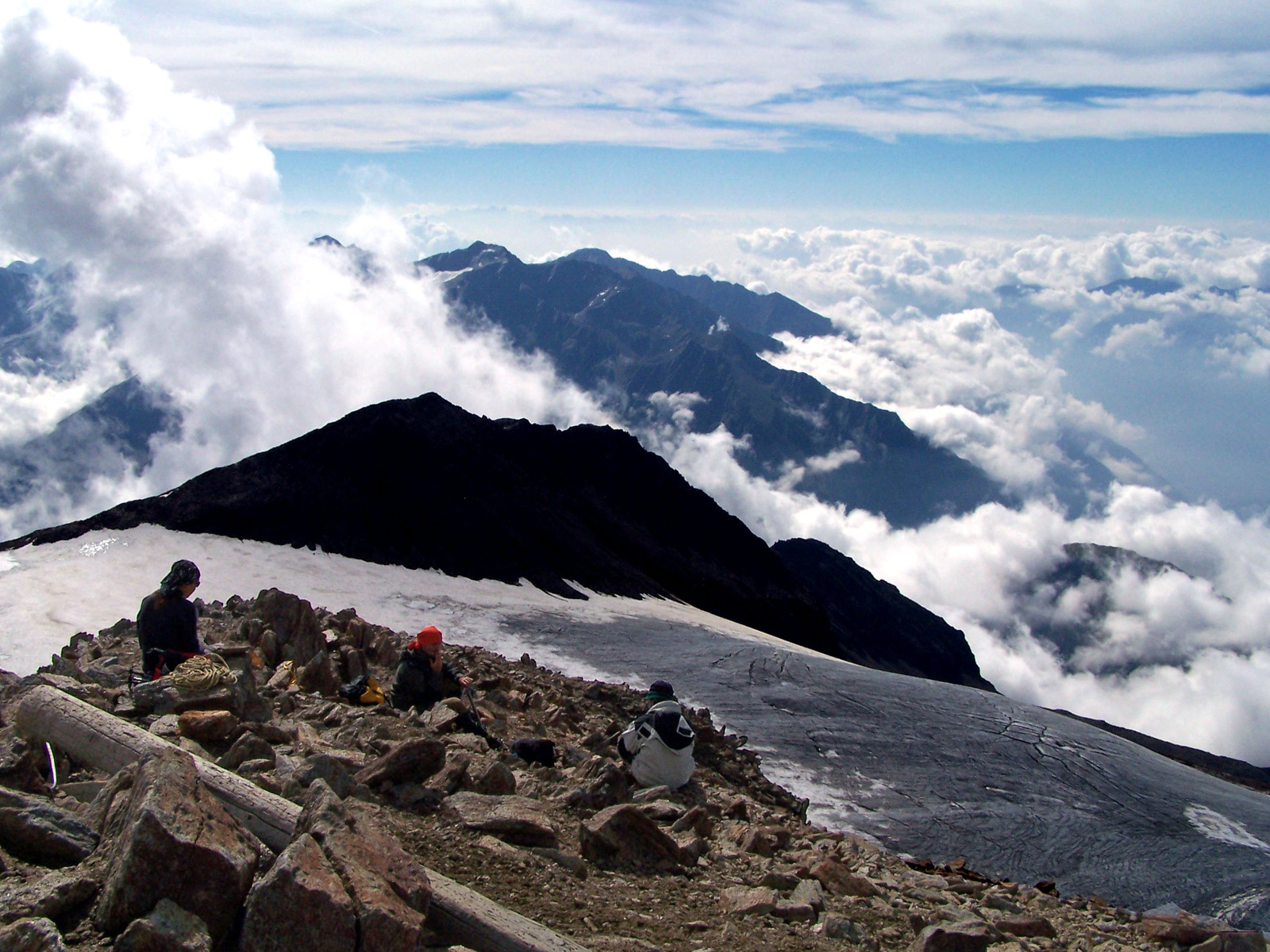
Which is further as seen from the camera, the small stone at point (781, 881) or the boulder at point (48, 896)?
the small stone at point (781, 881)

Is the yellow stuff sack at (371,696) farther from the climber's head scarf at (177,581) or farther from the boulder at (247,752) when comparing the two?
the boulder at (247,752)

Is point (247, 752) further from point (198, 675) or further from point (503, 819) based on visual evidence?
point (503, 819)

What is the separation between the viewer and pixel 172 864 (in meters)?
4.42

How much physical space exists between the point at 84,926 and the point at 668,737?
19.4ft

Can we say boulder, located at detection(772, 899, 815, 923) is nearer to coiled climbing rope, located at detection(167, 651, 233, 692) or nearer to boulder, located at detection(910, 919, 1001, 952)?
boulder, located at detection(910, 919, 1001, 952)

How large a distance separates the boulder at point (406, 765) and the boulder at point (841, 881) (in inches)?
131

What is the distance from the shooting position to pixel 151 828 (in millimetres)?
4434

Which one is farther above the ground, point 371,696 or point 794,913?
point 794,913

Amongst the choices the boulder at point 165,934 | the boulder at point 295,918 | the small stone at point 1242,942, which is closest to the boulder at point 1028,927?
the small stone at point 1242,942

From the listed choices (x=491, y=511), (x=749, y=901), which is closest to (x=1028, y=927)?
(x=749, y=901)

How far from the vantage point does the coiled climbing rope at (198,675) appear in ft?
26.0

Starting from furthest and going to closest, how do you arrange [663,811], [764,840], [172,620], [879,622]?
[879,622], [172,620], [663,811], [764,840]

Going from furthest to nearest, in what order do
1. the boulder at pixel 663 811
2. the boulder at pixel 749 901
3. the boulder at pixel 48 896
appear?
the boulder at pixel 663 811 → the boulder at pixel 749 901 → the boulder at pixel 48 896

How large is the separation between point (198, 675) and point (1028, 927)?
288 inches
